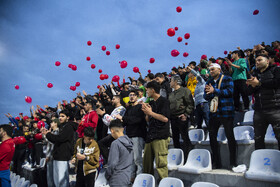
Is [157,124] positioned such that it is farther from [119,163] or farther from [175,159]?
[175,159]

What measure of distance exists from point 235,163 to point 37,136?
233 inches

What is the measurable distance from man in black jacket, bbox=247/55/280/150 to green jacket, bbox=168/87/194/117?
1.21 m

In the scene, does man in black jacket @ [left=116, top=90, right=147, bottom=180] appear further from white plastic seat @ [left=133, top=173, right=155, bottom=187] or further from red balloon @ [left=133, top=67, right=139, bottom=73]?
red balloon @ [left=133, top=67, right=139, bottom=73]

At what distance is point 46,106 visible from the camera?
36.0 feet

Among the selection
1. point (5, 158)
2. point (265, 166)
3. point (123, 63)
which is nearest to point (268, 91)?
point (265, 166)

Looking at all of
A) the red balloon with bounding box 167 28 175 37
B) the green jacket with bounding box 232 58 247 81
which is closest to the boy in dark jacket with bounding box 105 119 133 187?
the green jacket with bounding box 232 58 247 81

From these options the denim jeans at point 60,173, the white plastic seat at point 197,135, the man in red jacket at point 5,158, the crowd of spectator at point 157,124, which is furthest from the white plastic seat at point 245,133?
the man in red jacket at point 5,158

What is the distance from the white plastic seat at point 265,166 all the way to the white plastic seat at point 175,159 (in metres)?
1.23

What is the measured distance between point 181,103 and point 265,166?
5.65 feet

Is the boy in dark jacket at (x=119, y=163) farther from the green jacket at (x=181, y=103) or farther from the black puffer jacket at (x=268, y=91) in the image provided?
the black puffer jacket at (x=268, y=91)

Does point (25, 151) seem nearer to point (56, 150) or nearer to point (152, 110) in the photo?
point (56, 150)

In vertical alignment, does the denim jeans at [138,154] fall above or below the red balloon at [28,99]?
below

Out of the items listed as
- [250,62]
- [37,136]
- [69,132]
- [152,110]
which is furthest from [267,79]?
[37,136]

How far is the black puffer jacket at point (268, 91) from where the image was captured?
2916mm
